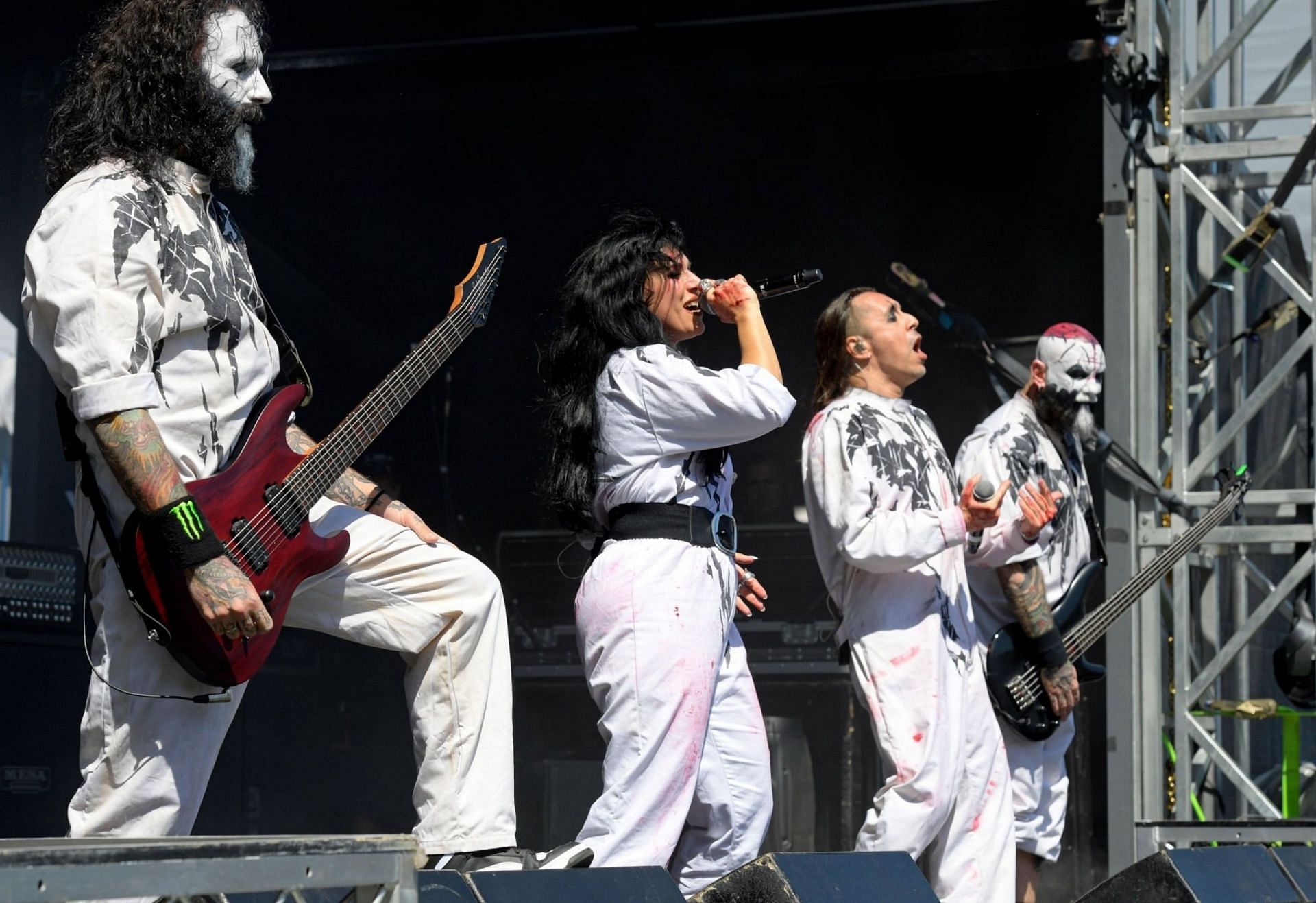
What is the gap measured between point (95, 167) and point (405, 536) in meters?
0.85

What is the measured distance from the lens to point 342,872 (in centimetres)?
149

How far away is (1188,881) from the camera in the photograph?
254cm

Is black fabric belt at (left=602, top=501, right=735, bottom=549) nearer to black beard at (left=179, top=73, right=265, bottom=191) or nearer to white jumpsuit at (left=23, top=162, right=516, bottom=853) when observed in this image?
white jumpsuit at (left=23, top=162, right=516, bottom=853)

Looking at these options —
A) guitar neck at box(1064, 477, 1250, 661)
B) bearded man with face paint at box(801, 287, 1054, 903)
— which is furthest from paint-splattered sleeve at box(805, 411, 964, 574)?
guitar neck at box(1064, 477, 1250, 661)

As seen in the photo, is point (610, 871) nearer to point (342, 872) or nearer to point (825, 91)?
point (342, 872)

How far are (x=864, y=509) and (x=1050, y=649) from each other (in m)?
0.96

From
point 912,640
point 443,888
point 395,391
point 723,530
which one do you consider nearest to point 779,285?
point 723,530

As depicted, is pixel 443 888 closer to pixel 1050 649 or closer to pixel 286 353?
pixel 286 353

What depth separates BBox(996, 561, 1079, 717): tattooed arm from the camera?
4.26 metres

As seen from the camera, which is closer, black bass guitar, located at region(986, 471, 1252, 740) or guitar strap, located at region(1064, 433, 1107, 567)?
black bass guitar, located at region(986, 471, 1252, 740)

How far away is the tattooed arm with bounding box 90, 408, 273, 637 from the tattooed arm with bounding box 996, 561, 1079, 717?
7.97 feet

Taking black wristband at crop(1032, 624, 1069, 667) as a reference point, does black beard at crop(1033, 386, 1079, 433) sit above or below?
above

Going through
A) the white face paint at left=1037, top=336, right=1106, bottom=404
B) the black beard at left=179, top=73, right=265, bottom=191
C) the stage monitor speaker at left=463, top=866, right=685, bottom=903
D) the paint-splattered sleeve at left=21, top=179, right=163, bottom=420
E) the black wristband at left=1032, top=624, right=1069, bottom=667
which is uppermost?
the black beard at left=179, top=73, right=265, bottom=191

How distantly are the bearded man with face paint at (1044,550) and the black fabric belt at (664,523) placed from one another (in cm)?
114
